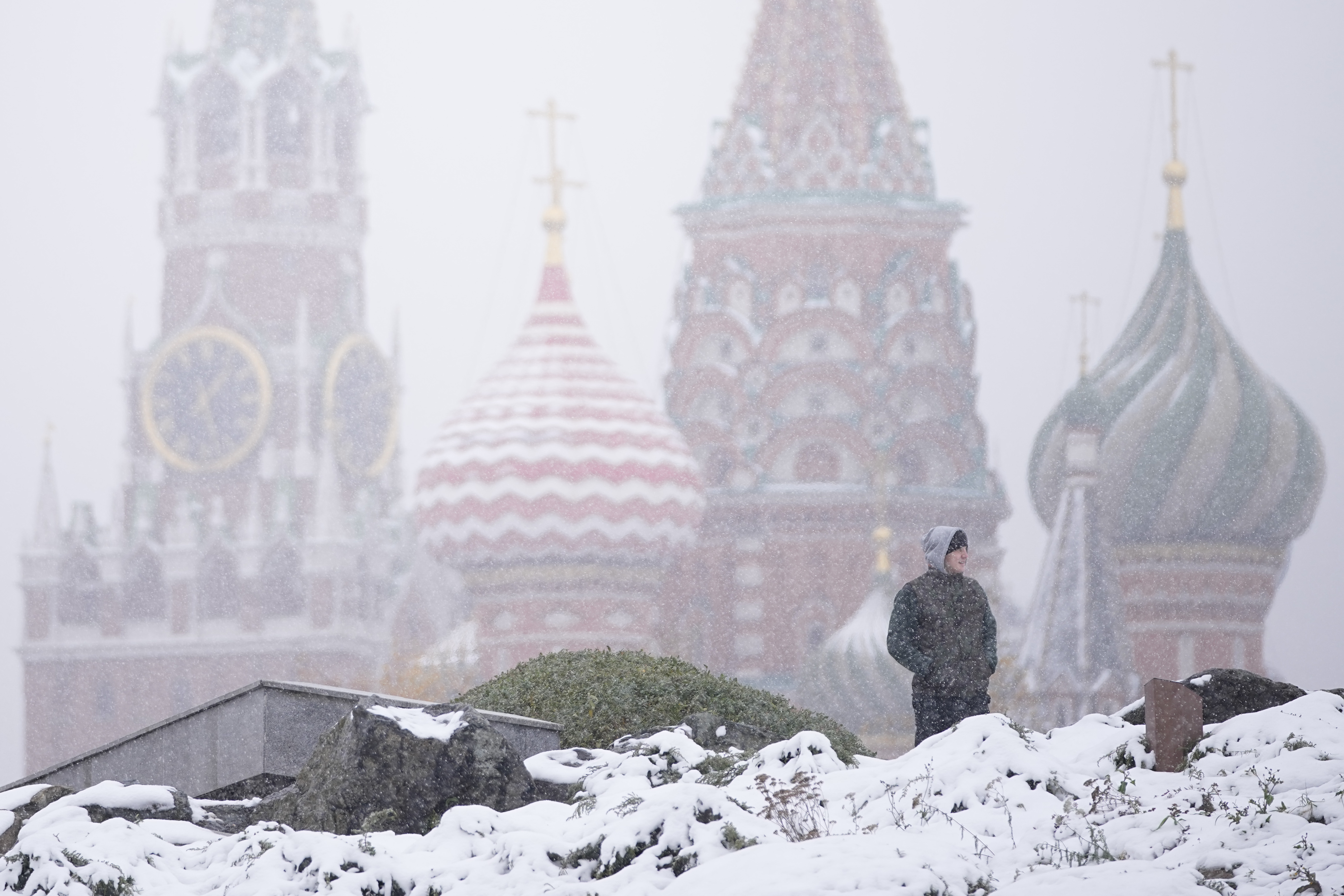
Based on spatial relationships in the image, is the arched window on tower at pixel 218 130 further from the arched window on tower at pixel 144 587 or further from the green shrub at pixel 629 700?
the green shrub at pixel 629 700

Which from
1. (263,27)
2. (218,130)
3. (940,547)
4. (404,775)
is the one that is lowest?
(404,775)

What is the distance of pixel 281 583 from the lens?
70.9m

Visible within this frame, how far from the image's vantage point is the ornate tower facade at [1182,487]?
51.7 m

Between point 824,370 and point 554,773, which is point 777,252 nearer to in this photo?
point 824,370

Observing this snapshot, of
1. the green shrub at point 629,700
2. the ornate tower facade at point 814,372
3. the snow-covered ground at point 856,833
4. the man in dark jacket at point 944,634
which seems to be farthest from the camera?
the ornate tower facade at point 814,372

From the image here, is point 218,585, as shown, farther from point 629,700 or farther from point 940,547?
point 940,547

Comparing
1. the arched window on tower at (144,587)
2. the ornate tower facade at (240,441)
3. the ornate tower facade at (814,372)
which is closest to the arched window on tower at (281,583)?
the ornate tower facade at (240,441)

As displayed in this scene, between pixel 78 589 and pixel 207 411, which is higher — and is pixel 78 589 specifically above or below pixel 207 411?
below

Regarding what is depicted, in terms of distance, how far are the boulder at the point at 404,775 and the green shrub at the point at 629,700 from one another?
1241 millimetres

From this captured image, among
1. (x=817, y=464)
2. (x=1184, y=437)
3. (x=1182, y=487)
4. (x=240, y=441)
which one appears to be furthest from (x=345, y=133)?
(x=1182, y=487)

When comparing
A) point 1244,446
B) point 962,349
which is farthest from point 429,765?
point 962,349

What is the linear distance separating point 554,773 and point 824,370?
44.6 metres

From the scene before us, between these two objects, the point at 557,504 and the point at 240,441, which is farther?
the point at 240,441

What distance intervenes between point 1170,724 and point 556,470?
41.6 meters
